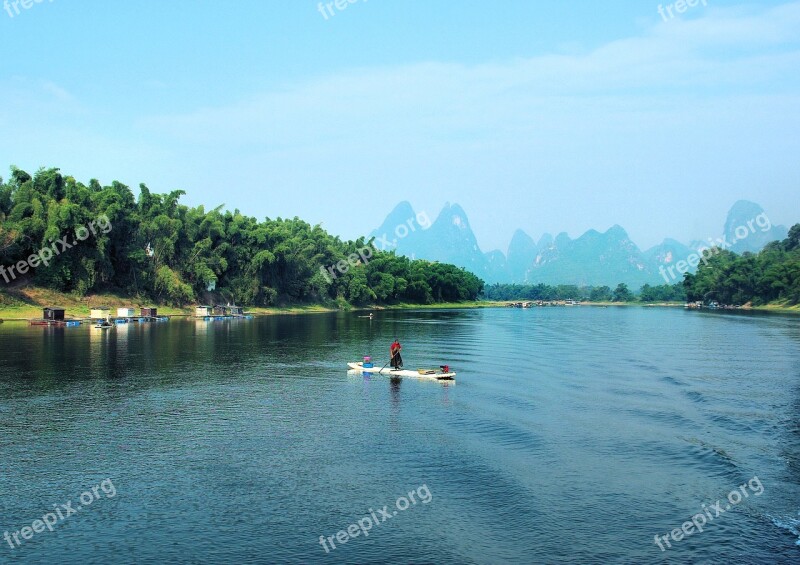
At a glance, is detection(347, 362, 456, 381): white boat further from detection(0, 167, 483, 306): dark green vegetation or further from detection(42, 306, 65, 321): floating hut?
detection(0, 167, 483, 306): dark green vegetation

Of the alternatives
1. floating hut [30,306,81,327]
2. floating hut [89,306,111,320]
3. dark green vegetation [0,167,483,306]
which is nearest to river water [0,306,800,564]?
floating hut [30,306,81,327]

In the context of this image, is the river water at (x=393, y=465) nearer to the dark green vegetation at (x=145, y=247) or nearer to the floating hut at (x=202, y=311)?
the dark green vegetation at (x=145, y=247)

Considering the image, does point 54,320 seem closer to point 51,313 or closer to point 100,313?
point 51,313

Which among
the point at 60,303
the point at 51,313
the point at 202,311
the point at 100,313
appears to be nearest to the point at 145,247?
the point at 202,311

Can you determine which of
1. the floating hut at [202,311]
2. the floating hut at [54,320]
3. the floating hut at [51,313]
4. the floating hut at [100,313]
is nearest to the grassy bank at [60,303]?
the floating hut at [202,311]

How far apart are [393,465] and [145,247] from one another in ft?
439

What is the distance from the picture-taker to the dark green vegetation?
404 ft

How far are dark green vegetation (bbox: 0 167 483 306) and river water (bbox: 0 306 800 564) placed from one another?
2992 inches

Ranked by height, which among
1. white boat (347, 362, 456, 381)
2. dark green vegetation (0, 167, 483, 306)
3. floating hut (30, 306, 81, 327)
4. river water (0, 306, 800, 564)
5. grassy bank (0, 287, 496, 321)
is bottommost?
river water (0, 306, 800, 564)

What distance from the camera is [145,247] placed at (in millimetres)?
147625

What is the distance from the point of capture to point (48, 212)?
123 m

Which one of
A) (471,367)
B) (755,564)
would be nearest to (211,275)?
(471,367)

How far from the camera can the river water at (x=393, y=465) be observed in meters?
20.5

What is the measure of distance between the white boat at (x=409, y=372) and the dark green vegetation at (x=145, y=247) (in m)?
90.1
